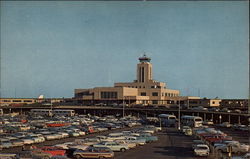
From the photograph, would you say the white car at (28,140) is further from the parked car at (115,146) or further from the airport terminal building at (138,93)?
the airport terminal building at (138,93)

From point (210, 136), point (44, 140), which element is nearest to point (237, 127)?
point (210, 136)

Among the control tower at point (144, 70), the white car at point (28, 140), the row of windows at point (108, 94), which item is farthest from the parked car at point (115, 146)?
the control tower at point (144, 70)

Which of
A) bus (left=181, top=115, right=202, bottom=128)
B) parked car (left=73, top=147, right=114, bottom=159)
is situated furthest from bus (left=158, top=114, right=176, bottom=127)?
parked car (left=73, top=147, right=114, bottom=159)

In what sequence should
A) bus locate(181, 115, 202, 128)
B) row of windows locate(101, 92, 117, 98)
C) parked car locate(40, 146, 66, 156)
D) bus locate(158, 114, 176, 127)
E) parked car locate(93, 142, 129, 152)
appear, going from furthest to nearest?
row of windows locate(101, 92, 117, 98)
bus locate(158, 114, 176, 127)
bus locate(181, 115, 202, 128)
parked car locate(93, 142, 129, 152)
parked car locate(40, 146, 66, 156)

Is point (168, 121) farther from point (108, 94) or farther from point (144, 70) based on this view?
point (144, 70)

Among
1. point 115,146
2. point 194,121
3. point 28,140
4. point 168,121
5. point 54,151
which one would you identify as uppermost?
point 194,121

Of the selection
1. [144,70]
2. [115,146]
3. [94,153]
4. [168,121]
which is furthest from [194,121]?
[144,70]

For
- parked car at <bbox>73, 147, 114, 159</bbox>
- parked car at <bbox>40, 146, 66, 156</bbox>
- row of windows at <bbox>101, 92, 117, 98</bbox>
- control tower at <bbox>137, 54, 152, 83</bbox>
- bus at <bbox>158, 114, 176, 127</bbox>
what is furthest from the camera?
control tower at <bbox>137, 54, 152, 83</bbox>

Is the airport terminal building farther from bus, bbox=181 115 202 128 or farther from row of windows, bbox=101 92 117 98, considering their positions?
bus, bbox=181 115 202 128
